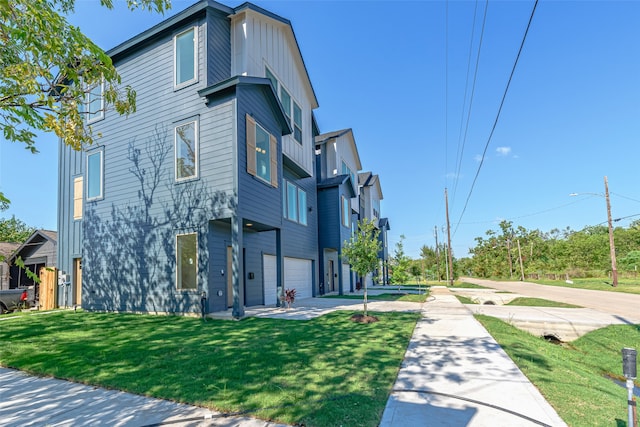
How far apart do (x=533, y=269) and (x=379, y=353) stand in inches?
1886

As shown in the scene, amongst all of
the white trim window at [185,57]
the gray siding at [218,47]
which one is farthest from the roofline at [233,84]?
the white trim window at [185,57]

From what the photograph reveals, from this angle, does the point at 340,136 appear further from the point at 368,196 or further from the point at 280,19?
the point at 368,196

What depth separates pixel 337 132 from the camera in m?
20.6

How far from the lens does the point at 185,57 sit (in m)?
10.0

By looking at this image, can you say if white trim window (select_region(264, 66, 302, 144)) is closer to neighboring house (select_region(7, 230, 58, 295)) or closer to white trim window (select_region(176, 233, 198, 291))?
white trim window (select_region(176, 233, 198, 291))

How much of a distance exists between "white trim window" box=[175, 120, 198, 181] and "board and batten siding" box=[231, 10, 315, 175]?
2.51 m

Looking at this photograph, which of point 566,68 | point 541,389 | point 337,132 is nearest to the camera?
point 541,389

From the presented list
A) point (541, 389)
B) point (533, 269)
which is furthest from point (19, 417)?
point (533, 269)

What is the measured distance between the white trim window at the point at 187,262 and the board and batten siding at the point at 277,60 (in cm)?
536

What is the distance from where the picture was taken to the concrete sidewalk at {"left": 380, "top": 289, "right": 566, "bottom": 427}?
3000 mm

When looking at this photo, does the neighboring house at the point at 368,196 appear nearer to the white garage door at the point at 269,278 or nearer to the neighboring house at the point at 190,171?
the white garage door at the point at 269,278

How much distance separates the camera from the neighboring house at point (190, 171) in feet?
29.9

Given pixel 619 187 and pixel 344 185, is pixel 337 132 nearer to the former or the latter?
pixel 344 185

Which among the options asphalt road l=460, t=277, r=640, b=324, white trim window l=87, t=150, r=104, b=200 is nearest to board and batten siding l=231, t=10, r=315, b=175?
white trim window l=87, t=150, r=104, b=200
